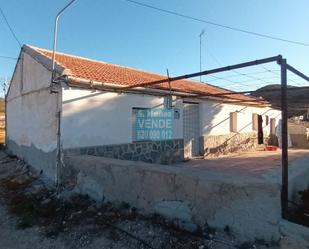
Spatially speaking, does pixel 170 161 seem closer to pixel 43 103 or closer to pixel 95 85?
pixel 95 85

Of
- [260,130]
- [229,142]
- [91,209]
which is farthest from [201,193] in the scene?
[260,130]

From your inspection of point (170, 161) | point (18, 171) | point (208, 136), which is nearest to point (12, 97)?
point (18, 171)

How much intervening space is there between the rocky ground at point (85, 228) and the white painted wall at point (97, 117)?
5.92 feet

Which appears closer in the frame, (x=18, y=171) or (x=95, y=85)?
(x=95, y=85)

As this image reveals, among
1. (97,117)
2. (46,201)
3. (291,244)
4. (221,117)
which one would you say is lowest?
(46,201)

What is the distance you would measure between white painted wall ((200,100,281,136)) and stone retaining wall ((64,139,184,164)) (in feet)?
8.02

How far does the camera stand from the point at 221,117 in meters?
14.9

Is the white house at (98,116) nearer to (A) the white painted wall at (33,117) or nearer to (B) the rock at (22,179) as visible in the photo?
(A) the white painted wall at (33,117)

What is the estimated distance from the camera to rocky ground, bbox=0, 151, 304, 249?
437cm

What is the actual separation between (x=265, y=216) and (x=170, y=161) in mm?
7437

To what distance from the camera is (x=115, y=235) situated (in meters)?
4.87

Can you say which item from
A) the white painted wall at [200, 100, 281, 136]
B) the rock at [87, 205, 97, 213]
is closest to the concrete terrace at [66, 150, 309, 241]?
the rock at [87, 205, 97, 213]

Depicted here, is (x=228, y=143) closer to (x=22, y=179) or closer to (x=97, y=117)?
(x=97, y=117)

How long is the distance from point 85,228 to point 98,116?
4.19m
